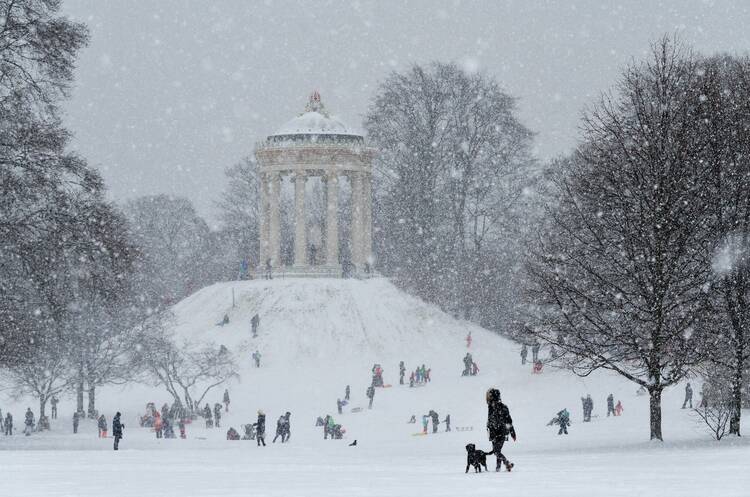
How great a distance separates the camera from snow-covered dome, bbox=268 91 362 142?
203 feet

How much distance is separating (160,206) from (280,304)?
99.2ft

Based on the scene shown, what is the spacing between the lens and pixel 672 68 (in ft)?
87.9

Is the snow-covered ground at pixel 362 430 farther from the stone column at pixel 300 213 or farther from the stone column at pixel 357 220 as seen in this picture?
the stone column at pixel 300 213

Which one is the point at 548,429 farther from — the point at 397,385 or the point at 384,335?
the point at 384,335

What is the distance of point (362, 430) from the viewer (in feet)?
140

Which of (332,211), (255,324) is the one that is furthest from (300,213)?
(255,324)

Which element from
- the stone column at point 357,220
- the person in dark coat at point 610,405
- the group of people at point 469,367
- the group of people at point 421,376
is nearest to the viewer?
the person in dark coat at point 610,405

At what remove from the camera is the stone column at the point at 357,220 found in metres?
62.5

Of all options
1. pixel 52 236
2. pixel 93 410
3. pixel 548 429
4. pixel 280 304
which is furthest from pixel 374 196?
pixel 52 236

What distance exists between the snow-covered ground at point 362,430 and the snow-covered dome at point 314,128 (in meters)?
6.97

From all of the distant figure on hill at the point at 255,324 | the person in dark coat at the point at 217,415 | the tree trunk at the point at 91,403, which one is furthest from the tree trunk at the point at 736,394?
the distant figure on hill at the point at 255,324

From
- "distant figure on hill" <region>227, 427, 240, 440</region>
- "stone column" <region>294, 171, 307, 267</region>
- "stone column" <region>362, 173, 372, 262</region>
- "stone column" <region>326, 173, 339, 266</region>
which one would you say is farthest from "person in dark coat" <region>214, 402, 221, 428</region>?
"stone column" <region>362, 173, 372, 262</region>

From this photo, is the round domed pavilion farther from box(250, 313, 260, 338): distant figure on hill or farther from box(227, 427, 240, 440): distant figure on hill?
box(227, 427, 240, 440): distant figure on hill

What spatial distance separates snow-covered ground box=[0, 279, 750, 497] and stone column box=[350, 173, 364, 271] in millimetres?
1489
